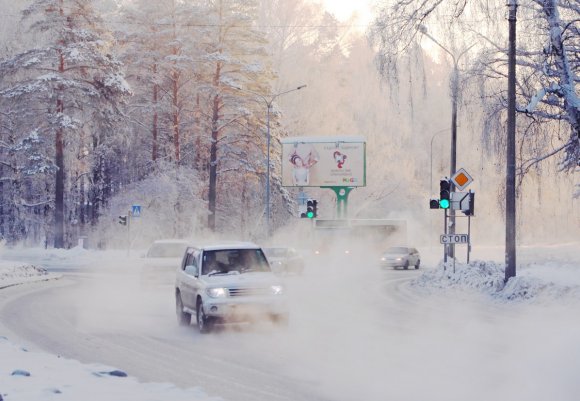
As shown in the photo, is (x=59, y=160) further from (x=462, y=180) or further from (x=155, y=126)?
(x=462, y=180)

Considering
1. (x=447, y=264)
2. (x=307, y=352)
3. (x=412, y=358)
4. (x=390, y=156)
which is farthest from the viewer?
(x=390, y=156)

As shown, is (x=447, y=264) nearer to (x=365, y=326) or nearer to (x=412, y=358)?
(x=365, y=326)

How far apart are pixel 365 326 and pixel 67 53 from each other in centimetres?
4167

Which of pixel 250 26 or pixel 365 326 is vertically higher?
pixel 250 26

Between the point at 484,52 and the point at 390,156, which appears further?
the point at 390,156

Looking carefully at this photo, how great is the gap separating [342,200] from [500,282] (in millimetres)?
42996

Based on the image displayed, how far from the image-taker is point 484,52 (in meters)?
27.6

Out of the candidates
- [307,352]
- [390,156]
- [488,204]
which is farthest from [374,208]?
[307,352]

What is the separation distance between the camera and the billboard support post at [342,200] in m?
69.9

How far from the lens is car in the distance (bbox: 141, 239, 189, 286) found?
31.2 metres

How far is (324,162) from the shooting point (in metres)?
67.0

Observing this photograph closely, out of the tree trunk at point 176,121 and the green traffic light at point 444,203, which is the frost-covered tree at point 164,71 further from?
the green traffic light at point 444,203

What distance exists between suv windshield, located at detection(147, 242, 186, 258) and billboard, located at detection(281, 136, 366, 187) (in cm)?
3435

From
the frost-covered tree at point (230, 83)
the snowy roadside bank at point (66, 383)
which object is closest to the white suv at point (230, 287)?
the snowy roadside bank at point (66, 383)
